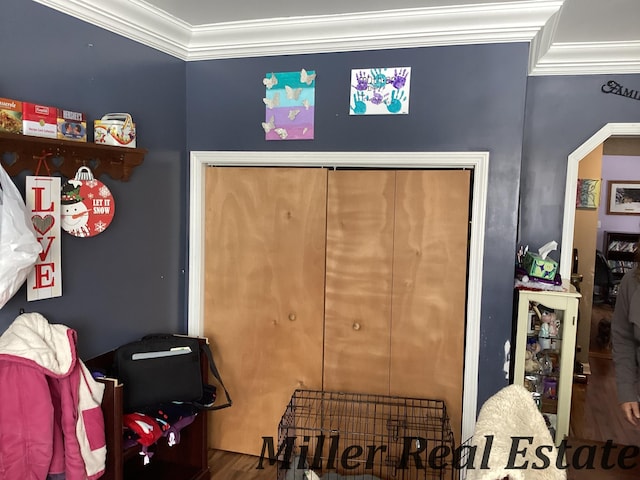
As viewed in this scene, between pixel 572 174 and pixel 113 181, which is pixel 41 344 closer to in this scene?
pixel 113 181

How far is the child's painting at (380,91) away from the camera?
2.61 m

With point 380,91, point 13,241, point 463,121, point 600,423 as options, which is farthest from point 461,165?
point 600,423

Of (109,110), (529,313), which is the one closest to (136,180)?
(109,110)

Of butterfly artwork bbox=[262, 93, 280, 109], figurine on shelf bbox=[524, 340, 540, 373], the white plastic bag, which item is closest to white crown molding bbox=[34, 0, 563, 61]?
butterfly artwork bbox=[262, 93, 280, 109]

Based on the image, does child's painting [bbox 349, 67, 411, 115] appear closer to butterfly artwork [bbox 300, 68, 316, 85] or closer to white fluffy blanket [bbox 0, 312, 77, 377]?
butterfly artwork [bbox 300, 68, 316, 85]

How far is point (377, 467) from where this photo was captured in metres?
2.82

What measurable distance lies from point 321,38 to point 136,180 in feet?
3.86

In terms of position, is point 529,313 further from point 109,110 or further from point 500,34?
point 109,110

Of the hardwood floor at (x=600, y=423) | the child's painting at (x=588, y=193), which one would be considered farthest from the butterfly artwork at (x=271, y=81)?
the child's painting at (x=588, y=193)

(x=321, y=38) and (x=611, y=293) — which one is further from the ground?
(x=321, y=38)

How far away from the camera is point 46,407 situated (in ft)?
5.99

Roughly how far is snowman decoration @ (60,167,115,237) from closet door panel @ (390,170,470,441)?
142 cm

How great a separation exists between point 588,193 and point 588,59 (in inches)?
64.4

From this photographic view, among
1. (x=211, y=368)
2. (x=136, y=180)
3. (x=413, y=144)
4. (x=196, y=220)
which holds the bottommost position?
(x=211, y=368)
